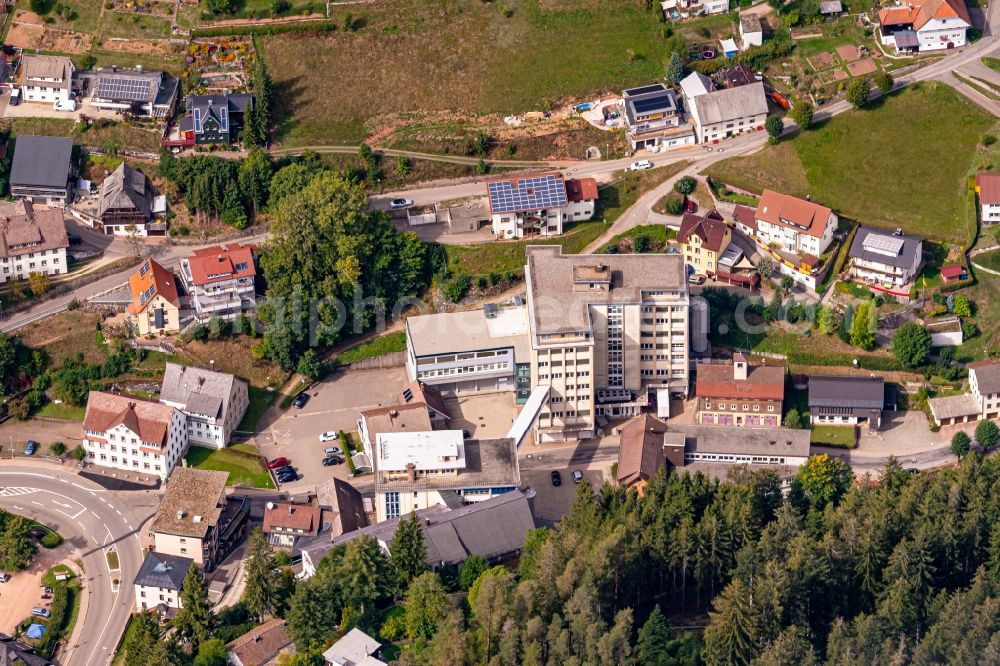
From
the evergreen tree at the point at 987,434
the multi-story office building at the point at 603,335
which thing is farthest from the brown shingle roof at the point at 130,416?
the evergreen tree at the point at 987,434

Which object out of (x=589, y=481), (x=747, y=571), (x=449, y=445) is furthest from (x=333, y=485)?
(x=747, y=571)

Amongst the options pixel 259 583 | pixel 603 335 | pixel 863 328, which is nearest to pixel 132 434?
pixel 259 583

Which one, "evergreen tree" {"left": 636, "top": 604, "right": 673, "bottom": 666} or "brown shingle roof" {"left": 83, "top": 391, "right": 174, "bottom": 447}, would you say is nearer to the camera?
"evergreen tree" {"left": 636, "top": 604, "right": 673, "bottom": 666}

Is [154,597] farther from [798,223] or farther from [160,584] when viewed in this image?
[798,223]

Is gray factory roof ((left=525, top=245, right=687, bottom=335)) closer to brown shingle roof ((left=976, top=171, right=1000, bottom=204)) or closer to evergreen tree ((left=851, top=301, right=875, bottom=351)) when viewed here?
evergreen tree ((left=851, top=301, right=875, bottom=351))

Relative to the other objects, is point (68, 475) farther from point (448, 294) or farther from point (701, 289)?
point (701, 289)

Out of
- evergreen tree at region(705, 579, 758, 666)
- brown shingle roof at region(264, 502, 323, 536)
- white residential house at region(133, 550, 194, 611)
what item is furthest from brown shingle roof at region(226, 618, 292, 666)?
evergreen tree at region(705, 579, 758, 666)

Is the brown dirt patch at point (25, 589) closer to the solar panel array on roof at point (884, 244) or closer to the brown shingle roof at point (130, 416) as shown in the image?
the brown shingle roof at point (130, 416)
